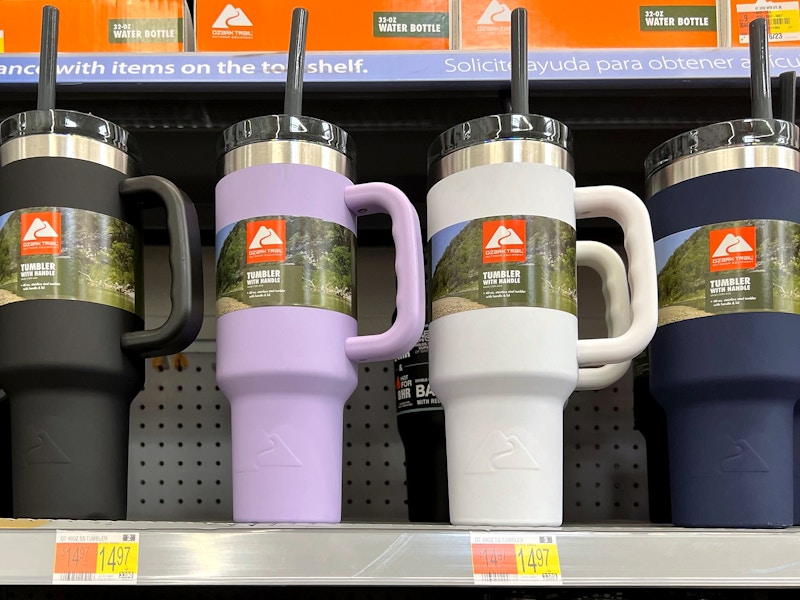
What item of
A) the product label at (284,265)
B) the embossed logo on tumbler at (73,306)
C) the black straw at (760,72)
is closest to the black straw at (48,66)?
the embossed logo on tumbler at (73,306)

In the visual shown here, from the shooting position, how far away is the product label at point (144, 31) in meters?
0.96

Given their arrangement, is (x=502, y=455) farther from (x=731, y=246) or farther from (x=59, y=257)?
(x=59, y=257)

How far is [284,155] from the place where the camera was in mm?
813

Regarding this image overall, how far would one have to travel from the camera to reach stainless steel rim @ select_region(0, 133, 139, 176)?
0.81 m

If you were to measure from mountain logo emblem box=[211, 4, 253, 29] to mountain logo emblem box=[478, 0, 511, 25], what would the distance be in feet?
0.85

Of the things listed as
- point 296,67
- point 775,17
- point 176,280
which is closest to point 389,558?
point 176,280

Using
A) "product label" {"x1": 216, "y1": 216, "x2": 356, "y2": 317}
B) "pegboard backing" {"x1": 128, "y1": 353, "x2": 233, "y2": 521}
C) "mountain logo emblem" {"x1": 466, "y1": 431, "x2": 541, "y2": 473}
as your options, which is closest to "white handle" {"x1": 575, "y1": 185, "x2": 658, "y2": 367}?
"mountain logo emblem" {"x1": 466, "y1": 431, "x2": 541, "y2": 473}

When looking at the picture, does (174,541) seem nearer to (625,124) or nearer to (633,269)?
(633,269)

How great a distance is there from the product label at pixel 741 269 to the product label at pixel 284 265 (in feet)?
1.06

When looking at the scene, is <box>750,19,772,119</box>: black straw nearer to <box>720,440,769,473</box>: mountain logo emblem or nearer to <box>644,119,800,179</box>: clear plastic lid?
<box>644,119,800,179</box>: clear plastic lid

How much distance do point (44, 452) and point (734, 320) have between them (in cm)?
63

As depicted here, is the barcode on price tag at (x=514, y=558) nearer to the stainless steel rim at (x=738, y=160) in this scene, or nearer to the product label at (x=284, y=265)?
the product label at (x=284, y=265)

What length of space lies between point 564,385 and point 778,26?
506 mm

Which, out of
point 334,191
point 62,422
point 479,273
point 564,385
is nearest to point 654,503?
point 564,385
